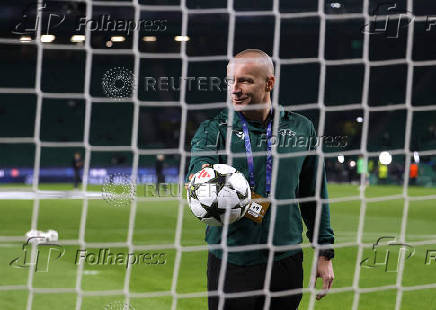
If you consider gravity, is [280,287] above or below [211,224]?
below

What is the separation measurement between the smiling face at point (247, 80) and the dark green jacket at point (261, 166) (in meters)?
0.11

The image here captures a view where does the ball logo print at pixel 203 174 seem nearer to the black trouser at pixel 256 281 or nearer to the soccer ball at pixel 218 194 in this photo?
the soccer ball at pixel 218 194

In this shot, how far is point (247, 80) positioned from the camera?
3.04 meters

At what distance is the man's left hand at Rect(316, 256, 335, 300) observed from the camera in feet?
10.8

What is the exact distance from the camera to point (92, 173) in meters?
24.5

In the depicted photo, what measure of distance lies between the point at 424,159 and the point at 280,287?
24.5m

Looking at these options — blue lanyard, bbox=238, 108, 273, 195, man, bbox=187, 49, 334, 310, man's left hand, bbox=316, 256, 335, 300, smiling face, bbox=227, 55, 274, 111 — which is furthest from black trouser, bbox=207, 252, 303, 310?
smiling face, bbox=227, 55, 274, 111

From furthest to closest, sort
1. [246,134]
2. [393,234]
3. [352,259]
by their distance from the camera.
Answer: [393,234] < [352,259] < [246,134]

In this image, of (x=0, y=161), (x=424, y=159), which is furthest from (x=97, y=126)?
(x=424, y=159)

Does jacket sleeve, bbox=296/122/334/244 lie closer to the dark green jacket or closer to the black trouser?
the dark green jacket

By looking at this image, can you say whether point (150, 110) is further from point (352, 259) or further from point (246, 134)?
point (246, 134)

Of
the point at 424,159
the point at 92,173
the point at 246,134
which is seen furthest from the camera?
the point at 424,159

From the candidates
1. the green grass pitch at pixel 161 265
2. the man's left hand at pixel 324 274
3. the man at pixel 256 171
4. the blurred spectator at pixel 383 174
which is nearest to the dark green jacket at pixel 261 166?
the man at pixel 256 171

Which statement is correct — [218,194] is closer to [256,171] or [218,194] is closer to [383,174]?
[256,171]
